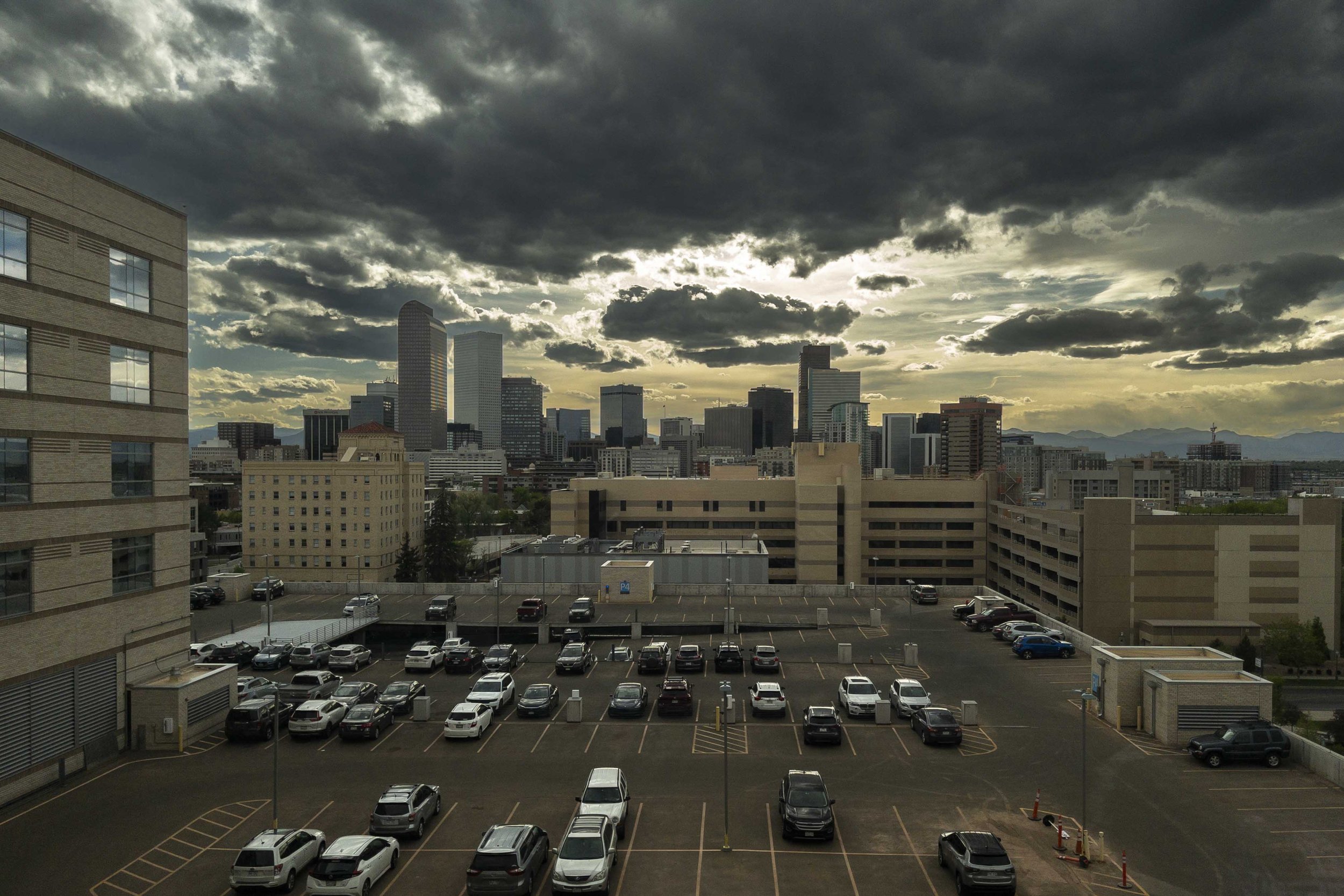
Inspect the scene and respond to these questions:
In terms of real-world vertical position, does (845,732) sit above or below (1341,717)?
above

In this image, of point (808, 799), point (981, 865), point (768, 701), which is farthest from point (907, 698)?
point (981, 865)

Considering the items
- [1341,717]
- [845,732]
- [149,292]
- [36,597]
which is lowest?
[1341,717]

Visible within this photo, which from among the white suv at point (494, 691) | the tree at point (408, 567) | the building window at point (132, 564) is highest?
the building window at point (132, 564)

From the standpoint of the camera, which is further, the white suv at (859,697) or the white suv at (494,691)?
the white suv at (494,691)

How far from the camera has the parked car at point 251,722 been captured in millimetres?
33062

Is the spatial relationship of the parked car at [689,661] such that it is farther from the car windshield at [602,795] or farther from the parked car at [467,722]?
the car windshield at [602,795]

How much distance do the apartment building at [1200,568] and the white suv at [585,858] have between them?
65.8m

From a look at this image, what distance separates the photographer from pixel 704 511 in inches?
4136

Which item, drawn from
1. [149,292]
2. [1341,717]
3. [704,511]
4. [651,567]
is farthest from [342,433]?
[1341,717]

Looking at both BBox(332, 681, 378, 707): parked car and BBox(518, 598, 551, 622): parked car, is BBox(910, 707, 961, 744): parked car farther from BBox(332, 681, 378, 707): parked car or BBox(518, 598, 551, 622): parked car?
BBox(518, 598, 551, 622): parked car

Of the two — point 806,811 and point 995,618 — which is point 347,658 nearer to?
point 806,811

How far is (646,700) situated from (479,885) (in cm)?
1870

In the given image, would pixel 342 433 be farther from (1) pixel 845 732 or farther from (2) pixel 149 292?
(1) pixel 845 732

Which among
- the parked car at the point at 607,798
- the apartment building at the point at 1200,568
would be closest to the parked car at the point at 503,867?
the parked car at the point at 607,798
